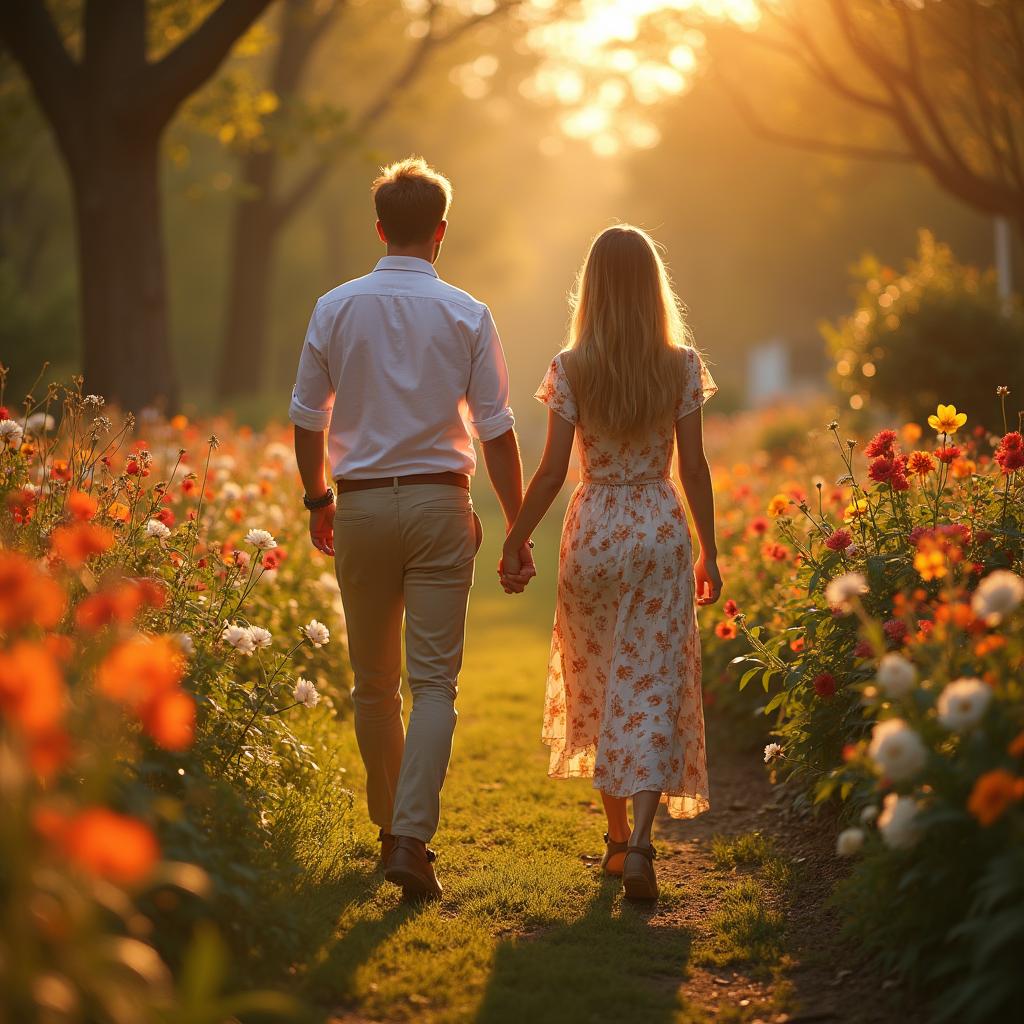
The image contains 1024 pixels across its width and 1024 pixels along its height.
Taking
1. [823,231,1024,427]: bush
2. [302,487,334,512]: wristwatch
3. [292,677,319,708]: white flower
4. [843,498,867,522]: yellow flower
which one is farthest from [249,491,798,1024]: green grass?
[823,231,1024,427]: bush

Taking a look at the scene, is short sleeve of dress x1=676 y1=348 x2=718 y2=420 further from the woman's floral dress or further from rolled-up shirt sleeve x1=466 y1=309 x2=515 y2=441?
rolled-up shirt sleeve x1=466 y1=309 x2=515 y2=441

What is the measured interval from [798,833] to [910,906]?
6.57 ft

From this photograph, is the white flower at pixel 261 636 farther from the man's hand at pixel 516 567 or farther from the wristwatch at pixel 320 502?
the man's hand at pixel 516 567

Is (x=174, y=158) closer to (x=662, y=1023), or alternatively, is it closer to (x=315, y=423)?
(x=315, y=423)

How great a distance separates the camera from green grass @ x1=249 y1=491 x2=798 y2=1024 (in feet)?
11.2

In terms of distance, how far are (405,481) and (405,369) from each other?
1.22 feet

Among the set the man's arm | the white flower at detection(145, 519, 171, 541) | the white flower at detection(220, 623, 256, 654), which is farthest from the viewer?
the white flower at detection(145, 519, 171, 541)

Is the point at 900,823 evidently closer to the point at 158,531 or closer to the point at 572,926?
the point at 572,926

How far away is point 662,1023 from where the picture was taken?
3.36 metres

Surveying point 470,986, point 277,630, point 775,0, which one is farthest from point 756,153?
point 470,986

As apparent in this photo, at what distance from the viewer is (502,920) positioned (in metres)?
4.15

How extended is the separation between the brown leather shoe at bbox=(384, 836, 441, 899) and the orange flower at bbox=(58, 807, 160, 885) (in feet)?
7.82

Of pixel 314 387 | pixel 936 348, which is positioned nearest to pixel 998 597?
pixel 314 387

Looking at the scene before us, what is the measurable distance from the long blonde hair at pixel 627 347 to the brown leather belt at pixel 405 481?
1.94 ft
